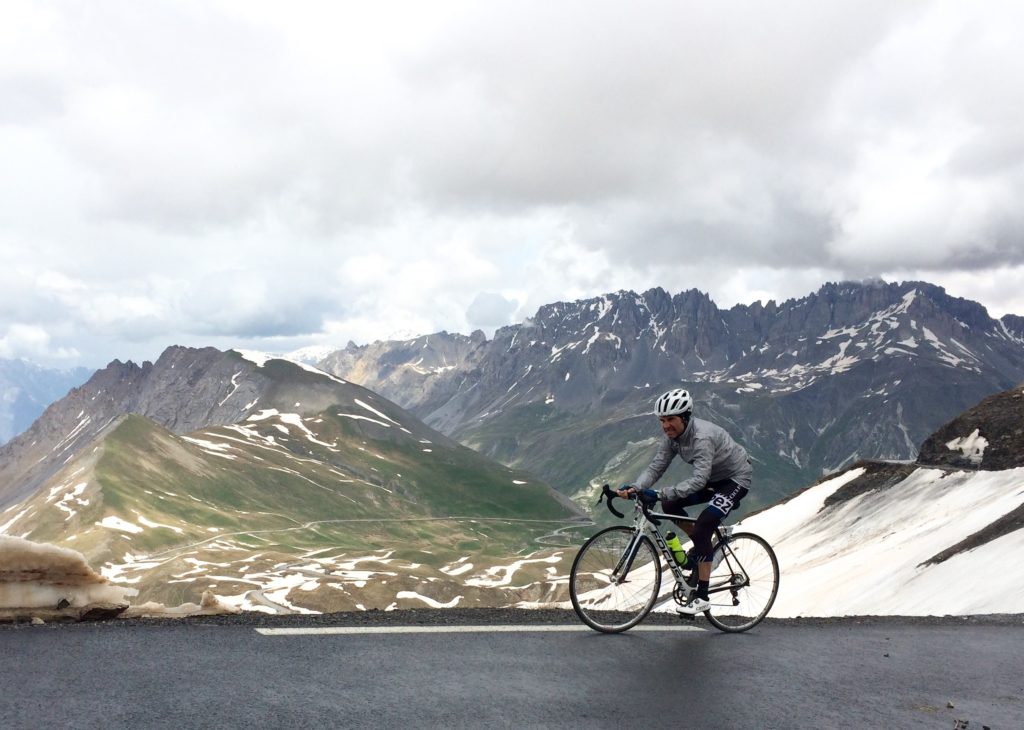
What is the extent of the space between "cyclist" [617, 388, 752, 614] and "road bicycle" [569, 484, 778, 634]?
7.3 inches

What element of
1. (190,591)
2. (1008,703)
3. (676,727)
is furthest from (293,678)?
(190,591)

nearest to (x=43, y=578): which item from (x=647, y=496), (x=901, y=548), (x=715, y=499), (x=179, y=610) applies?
(x=179, y=610)

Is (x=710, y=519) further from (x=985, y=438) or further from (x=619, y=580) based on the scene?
(x=985, y=438)

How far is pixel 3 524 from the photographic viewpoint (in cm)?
17462

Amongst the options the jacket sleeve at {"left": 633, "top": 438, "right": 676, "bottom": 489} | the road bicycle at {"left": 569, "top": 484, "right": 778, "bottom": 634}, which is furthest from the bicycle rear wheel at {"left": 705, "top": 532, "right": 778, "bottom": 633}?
the jacket sleeve at {"left": 633, "top": 438, "right": 676, "bottom": 489}

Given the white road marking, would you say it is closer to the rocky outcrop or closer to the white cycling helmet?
the white cycling helmet

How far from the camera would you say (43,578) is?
1238cm

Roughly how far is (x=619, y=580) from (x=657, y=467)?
1937mm

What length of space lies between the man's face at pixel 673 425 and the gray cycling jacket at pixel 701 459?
0.08 metres

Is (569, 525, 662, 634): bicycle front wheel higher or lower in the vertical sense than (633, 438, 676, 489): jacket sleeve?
lower

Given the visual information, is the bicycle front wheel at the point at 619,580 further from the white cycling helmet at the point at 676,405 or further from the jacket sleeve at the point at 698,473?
the white cycling helmet at the point at 676,405

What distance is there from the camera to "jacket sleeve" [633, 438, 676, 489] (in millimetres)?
12758

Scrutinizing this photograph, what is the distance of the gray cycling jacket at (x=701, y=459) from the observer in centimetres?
1259

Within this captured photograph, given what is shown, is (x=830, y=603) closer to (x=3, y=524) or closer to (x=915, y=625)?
(x=915, y=625)
